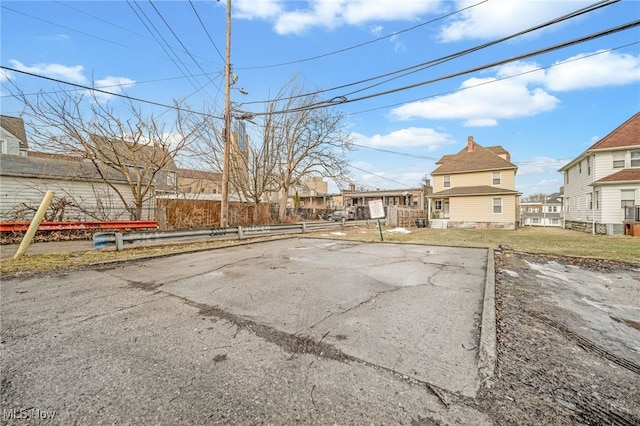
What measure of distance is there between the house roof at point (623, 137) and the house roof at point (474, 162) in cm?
530

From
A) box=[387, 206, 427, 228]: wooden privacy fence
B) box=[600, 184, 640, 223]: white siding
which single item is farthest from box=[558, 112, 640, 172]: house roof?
box=[387, 206, 427, 228]: wooden privacy fence

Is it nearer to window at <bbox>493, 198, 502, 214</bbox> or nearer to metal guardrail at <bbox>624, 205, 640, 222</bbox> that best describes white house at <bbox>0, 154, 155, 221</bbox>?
window at <bbox>493, 198, 502, 214</bbox>

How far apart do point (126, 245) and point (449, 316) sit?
8.70 m

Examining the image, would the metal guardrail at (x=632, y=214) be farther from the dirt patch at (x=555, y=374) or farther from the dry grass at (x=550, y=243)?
the dirt patch at (x=555, y=374)

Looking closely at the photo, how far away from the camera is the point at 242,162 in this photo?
1756cm

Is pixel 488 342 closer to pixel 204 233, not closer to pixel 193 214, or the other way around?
pixel 204 233

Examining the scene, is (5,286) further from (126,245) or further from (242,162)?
(242,162)

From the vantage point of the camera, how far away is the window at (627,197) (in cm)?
1628

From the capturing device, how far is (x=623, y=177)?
16.5 meters

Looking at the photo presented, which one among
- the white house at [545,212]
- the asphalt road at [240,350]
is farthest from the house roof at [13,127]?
the white house at [545,212]

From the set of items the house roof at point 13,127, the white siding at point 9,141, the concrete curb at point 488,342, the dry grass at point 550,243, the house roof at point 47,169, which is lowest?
the dry grass at point 550,243

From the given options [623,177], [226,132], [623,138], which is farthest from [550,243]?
[226,132]

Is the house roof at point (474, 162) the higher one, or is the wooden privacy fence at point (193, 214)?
the house roof at point (474, 162)

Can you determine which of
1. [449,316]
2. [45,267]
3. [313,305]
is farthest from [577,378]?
[45,267]
